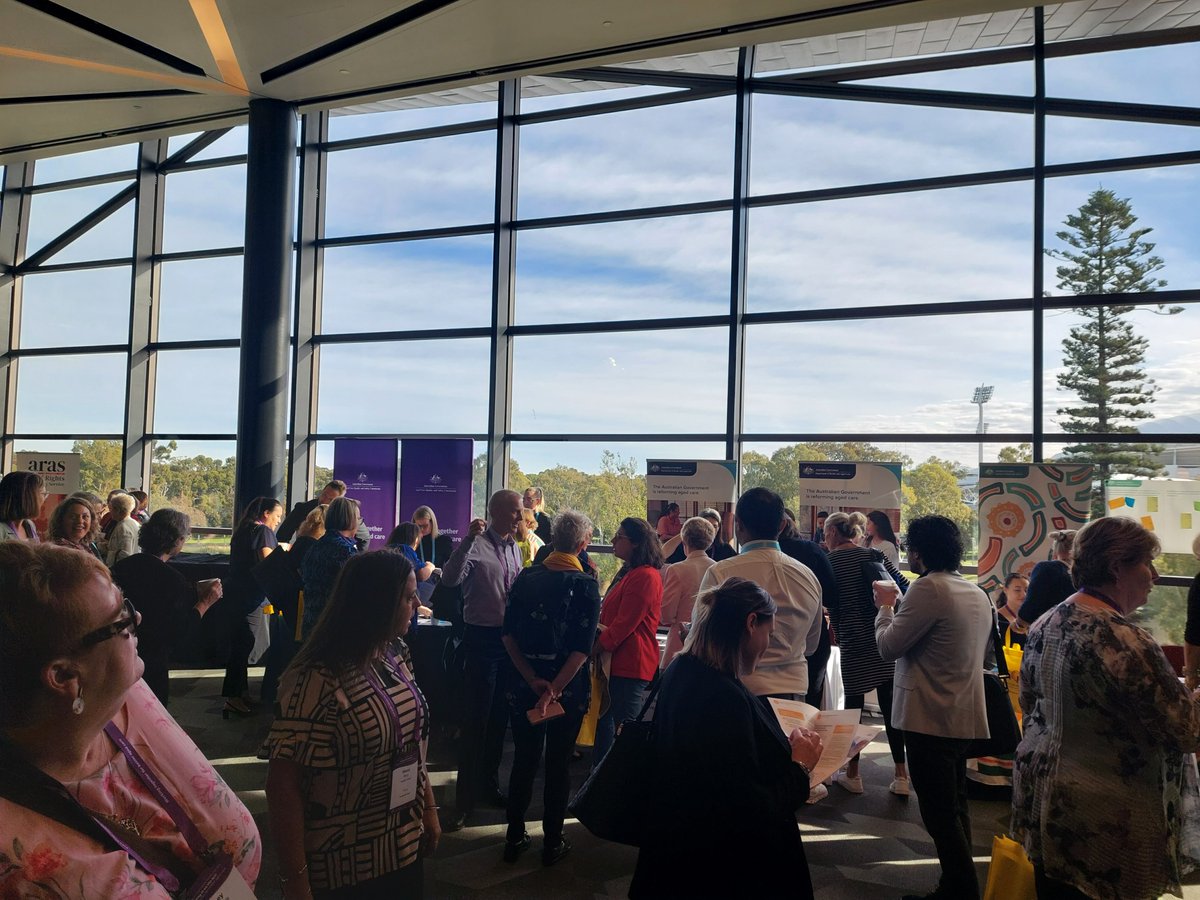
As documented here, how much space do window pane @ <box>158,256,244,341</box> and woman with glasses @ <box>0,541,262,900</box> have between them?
30.0 feet

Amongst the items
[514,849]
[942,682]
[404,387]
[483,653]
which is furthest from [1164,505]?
[404,387]

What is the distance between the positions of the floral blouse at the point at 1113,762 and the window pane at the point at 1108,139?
237 inches

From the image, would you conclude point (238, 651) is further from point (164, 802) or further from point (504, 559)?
point (164, 802)

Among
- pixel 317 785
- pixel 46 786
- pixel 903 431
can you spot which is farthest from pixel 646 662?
pixel 903 431

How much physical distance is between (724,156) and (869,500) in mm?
3533

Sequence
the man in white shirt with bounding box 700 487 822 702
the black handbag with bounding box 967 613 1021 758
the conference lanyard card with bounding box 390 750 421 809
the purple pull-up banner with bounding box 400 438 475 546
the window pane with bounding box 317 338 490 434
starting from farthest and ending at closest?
the window pane with bounding box 317 338 490 434
the purple pull-up banner with bounding box 400 438 475 546
the man in white shirt with bounding box 700 487 822 702
the black handbag with bounding box 967 613 1021 758
the conference lanyard card with bounding box 390 750 421 809

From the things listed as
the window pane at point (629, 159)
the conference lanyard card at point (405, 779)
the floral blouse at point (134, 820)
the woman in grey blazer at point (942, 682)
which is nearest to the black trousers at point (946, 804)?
the woman in grey blazer at point (942, 682)

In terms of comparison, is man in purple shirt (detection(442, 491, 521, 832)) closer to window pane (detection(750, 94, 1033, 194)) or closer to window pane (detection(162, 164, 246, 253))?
window pane (detection(750, 94, 1033, 194))

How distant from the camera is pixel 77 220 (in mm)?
10242

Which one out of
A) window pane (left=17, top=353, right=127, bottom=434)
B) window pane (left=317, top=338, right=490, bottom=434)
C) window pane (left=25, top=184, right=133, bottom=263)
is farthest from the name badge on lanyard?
window pane (left=25, top=184, right=133, bottom=263)

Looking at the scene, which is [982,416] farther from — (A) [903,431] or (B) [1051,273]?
(B) [1051,273]

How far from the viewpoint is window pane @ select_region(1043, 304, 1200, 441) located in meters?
6.29

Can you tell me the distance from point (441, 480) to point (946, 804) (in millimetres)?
6184

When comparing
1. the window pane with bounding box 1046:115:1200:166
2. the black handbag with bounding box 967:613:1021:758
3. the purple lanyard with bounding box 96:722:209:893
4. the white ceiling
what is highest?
the white ceiling
